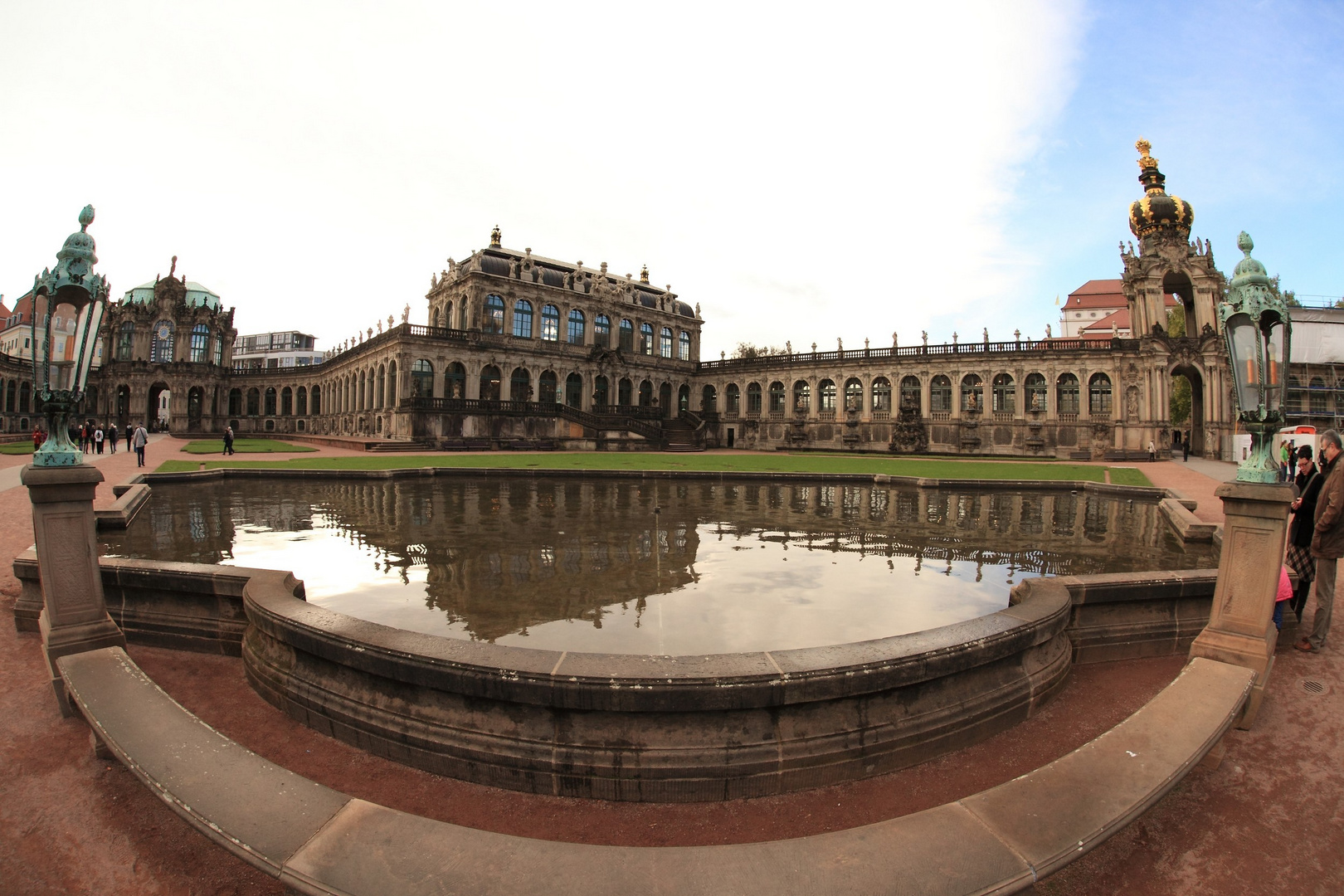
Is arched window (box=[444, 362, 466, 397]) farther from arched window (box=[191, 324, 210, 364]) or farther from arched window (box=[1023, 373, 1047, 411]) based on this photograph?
arched window (box=[1023, 373, 1047, 411])

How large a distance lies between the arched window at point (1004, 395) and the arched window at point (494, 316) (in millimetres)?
40802

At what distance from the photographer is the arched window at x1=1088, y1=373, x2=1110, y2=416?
46906 mm

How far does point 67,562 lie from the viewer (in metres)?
5.30

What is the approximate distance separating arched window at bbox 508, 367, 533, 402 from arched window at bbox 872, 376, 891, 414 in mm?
29833

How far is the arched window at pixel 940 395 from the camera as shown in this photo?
170ft

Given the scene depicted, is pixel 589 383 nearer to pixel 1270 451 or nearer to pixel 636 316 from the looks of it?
pixel 636 316

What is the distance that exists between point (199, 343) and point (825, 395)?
67.2 meters

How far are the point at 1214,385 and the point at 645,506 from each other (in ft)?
162

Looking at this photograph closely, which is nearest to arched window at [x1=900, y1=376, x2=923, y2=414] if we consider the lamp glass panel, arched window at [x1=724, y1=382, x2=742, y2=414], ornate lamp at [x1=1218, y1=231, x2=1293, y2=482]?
arched window at [x1=724, y1=382, x2=742, y2=414]

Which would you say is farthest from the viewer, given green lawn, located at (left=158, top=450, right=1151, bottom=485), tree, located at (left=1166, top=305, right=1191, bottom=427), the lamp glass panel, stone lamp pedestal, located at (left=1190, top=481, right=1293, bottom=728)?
tree, located at (left=1166, top=305, right=1191, bottom=427)

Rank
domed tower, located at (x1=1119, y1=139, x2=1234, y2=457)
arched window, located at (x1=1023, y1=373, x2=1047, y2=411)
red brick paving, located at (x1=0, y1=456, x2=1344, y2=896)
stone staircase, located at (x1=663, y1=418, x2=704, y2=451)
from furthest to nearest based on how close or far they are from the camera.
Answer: stone staircase, located at (x1=663, y1=418, x2=704, y2=451), arched window, located at (x1=1023, y1=373, x2=1047, y2=411), domed tower, located at (x1=1119, y1=139, x2=1234, y2=457), red brick paving, located at (x1=0, y1=456, x2=1344, y2=896)

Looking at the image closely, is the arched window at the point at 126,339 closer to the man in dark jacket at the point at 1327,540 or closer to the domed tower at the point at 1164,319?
the man in dark jacket at the point at 1327,540

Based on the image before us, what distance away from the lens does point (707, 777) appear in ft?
13.3

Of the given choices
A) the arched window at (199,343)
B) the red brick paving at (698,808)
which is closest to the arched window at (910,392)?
the red brick paving at (698,808)
